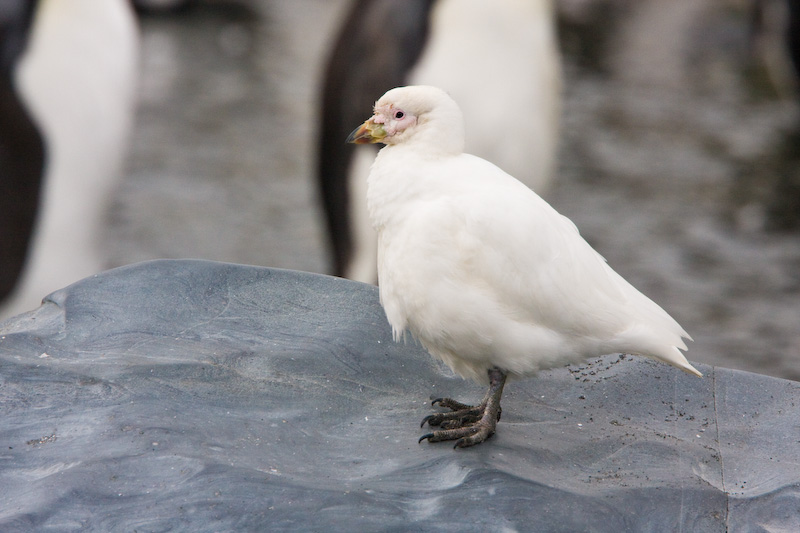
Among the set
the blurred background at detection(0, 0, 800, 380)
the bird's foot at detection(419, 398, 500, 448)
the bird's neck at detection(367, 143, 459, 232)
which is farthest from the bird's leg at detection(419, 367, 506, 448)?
the blurred background at detection(0, 0, 800, 380)

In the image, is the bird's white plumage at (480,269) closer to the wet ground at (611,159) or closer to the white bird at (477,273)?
the white bird at (477,273)

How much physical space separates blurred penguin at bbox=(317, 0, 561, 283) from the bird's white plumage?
1.17 m

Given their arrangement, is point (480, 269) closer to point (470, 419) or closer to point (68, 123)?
point (470, 419)

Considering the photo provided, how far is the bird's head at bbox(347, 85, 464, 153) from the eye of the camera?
57.3 inches

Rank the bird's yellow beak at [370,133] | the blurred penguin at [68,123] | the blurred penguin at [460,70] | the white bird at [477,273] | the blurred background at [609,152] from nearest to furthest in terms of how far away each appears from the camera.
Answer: the white bird at [477,273]
the bird's yellow beak at [370,133]
the blurred penguin at [68,123]
the blurred penguin at [460,70]
the blurred background at [609,152]

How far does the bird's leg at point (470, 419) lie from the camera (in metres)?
1.42

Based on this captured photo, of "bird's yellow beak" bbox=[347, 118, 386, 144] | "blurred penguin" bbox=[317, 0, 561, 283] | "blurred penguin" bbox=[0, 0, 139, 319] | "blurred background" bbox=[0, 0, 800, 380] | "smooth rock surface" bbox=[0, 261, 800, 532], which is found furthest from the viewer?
"blurred background" bbox=[0, 0, 800, 380]

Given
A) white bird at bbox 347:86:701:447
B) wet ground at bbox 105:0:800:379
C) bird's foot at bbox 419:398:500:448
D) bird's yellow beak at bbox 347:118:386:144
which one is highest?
bird's yellow beak at bbox 347:118:386:144

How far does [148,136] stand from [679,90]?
2.63 metres

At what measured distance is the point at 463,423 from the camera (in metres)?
1.51

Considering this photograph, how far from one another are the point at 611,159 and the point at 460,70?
2111 millimetres

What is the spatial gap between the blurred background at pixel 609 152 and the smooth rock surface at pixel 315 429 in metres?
1.06

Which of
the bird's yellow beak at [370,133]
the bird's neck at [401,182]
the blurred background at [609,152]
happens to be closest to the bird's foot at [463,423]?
the bird's neck at [401,182]

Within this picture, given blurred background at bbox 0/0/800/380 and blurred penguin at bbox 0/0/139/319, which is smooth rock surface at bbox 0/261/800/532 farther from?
blurred background at bbox 0/0/800/380
